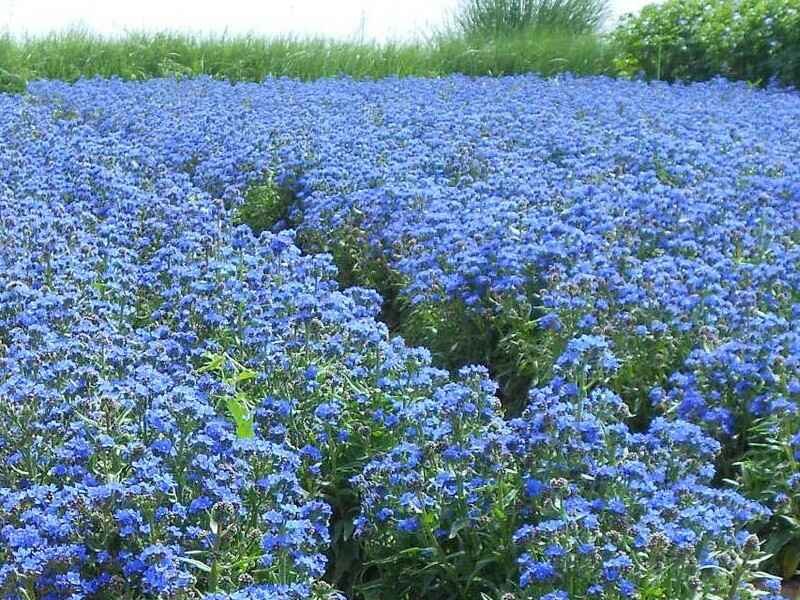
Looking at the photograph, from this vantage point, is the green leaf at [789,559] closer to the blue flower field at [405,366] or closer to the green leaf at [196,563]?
the blue flower field at [405,366]

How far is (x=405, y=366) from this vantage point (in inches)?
171

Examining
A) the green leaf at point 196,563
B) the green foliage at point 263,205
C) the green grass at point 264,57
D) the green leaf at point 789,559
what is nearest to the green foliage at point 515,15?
the green grass at point 264,57

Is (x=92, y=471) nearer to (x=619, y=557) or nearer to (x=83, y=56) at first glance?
(x=619, y=557)

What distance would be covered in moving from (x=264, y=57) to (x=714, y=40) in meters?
4.85

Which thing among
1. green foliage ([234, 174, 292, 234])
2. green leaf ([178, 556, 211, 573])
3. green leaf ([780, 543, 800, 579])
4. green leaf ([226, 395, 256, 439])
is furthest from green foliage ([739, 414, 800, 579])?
green foliage ([234, 174, 292, 234])

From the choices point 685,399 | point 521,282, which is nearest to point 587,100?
point 521,282

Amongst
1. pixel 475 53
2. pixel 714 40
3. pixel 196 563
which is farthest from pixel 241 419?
pixel 475 53

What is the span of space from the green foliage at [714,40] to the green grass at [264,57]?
2.67 feet

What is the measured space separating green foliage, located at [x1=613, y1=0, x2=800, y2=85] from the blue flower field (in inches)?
Answer: 203

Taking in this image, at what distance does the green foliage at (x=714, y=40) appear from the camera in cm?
1298

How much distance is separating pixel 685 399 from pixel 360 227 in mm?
2614

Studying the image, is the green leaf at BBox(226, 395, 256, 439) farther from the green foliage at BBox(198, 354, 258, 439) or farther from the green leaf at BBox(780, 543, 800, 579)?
the green leaf at BBox(780, 543, 800, 579)

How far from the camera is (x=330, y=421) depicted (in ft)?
13.5

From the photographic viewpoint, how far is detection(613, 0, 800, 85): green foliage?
13.0m
